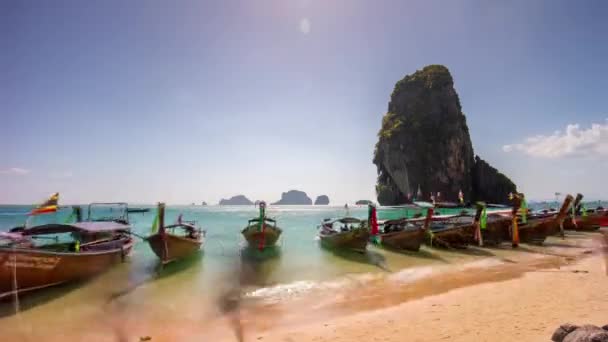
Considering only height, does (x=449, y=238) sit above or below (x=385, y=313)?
above

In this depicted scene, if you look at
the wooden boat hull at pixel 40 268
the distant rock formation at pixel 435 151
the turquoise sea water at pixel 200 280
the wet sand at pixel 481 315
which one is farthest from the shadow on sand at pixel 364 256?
the distant rock formation at pixel 435 151

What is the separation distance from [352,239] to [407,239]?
147 inches

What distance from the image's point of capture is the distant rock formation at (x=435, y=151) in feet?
292

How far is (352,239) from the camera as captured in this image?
19.8 m

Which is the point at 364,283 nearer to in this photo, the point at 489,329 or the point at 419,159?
the point at 489,329

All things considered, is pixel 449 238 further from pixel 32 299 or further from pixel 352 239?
pixel 32 299

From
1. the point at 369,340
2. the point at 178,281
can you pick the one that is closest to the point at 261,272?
the point at 178,281

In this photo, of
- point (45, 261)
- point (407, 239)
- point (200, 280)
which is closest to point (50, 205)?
point (45, 261)

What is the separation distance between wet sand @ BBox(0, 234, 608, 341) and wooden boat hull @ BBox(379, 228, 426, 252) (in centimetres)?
612

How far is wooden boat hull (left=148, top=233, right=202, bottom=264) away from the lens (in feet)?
53.0

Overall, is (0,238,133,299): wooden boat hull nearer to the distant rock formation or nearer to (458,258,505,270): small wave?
(458,258,505,270): small wave

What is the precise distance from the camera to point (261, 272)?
51.6 feet

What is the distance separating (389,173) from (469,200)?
978 inches

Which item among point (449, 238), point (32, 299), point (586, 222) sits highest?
point (449, 238)
